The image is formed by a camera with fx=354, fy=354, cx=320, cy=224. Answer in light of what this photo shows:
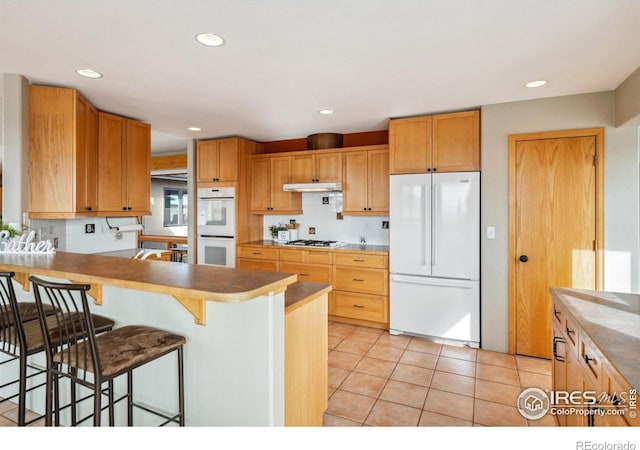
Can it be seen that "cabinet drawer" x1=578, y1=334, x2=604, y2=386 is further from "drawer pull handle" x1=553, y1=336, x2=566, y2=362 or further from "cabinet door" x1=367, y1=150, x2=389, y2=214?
"cabinet door" x1=367, y1=150, x2=389, y2=214

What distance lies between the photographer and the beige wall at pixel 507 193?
2.98m

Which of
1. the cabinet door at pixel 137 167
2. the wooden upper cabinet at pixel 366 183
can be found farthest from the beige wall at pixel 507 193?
the cabinet door at pixel 137 167

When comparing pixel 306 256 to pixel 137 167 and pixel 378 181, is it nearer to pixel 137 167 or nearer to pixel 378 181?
pixel 378 181

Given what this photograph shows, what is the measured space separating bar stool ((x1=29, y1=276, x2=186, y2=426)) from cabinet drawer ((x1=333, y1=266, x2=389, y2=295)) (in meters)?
2.54

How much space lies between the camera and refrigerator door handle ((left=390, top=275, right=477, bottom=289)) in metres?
3.54

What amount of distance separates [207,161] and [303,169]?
142 centimetres

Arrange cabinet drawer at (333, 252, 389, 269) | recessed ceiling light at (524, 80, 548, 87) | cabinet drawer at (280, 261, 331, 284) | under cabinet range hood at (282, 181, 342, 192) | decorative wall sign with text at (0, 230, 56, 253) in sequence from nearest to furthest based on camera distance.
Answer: decorative wall sign with text at (0, 230, 56, 253)
recessed ceiling light at (524, 80, 548, 87)
cabinet drawer at (333, 252, 389, 269)
cabinet drawer at (280, 261, 331, 284)
under cabinet range hood at (282, 181, 342, 192)

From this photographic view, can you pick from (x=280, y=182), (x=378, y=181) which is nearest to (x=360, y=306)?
(x=378, y=181)

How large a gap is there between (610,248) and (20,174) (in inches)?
193

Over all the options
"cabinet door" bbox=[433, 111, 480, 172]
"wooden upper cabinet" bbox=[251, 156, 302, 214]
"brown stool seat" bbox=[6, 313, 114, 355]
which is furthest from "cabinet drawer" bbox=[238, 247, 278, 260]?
"brown stool seat" bbox=[6, 313, 114, 355]

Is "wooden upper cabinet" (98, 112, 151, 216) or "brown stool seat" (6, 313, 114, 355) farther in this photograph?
"wooden upper cabinet" (98, 112, 151, 216)

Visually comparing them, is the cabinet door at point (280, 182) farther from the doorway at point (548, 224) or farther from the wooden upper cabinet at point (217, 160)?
the doorway at point (548, 224)

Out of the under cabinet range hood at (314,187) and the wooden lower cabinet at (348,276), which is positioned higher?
the under cabinet range hood at (314,187)

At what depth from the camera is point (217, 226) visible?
196 inches
